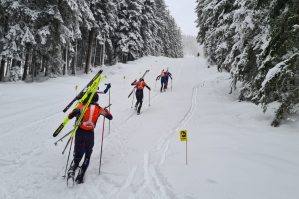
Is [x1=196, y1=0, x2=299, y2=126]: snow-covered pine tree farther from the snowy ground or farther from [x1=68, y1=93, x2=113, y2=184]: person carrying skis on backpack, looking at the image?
[x1=68, y1=93, x2=113, y2=184]: person carrying skis on backpack

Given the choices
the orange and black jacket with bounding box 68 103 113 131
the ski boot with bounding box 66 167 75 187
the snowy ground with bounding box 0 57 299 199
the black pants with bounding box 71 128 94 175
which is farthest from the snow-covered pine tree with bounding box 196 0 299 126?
the ski boot with bounding box 66 167 75 187

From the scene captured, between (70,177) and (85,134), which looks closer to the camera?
(70,177)

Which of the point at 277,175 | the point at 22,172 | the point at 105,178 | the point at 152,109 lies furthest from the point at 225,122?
the point at 22,172

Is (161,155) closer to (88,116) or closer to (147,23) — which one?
(88,116)

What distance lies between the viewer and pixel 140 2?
44.3 metres

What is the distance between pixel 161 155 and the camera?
8.28 meters

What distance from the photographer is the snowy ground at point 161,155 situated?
6.02m

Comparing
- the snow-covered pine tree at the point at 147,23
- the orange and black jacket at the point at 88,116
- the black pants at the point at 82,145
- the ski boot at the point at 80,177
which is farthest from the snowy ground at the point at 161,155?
the snow-covered pine tree at the point at 147,23

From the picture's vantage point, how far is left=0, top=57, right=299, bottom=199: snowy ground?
19.8 ft

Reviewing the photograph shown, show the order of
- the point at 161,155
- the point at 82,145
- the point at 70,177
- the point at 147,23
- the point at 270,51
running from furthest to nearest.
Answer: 1. the point at 147,23
2. the point at 270,51
3. the point at 161,155
4. the point at 82,145
5. the point at 70,177

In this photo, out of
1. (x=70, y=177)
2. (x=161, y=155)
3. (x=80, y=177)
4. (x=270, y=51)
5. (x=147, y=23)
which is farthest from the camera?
(x=147, y=23)

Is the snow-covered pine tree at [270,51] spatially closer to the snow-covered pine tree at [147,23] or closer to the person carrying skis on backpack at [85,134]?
the person carrying skis on backpack at [85,134]

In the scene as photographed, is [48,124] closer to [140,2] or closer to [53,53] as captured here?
[53,53]

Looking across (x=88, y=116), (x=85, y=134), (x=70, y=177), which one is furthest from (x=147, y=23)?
(x=70, y=177)
